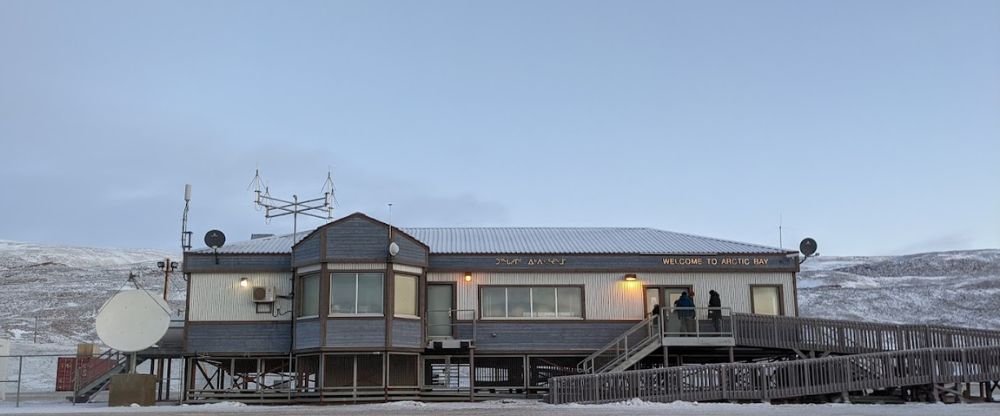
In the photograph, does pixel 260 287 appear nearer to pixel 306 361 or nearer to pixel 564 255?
pixel 306 361

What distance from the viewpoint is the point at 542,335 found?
2997 centimetres

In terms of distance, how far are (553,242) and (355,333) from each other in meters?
7.71

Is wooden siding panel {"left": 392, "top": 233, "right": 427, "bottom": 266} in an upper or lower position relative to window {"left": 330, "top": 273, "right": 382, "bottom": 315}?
upper

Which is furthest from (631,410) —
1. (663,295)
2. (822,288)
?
(822,288)

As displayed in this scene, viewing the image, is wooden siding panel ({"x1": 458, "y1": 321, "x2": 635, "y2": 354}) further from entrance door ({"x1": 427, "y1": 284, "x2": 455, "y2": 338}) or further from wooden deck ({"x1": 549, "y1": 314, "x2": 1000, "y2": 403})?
wooden deck ({"x1": 549, "y1": 314, "x2": 1000, "y2": 403})

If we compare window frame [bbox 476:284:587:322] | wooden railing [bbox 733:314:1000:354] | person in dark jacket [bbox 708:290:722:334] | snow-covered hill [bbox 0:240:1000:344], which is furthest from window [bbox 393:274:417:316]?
snow-covered hill [bbox 0:240:1000:344]

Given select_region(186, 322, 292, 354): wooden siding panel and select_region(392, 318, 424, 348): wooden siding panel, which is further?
select_region(186, 322, 292, 354): wooden siding panel

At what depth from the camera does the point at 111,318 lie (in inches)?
1075

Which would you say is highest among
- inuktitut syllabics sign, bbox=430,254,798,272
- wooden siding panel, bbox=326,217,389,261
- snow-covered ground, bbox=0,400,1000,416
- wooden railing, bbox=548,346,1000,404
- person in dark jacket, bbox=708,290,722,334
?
wooden siding panel, bbox=326,217,389,261

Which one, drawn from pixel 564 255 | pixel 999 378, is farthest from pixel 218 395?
pixel 999 378

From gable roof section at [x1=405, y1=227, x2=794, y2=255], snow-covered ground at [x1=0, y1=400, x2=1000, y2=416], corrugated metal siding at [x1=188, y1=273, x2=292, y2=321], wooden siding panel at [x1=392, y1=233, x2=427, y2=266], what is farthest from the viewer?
gable roof section at [x1=405, y1=227, x2=794, y2=255]

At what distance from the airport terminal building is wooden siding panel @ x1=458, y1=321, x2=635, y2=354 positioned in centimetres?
3

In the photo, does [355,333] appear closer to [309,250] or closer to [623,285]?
[309,250]

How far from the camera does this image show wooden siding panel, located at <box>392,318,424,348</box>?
93.2ft
